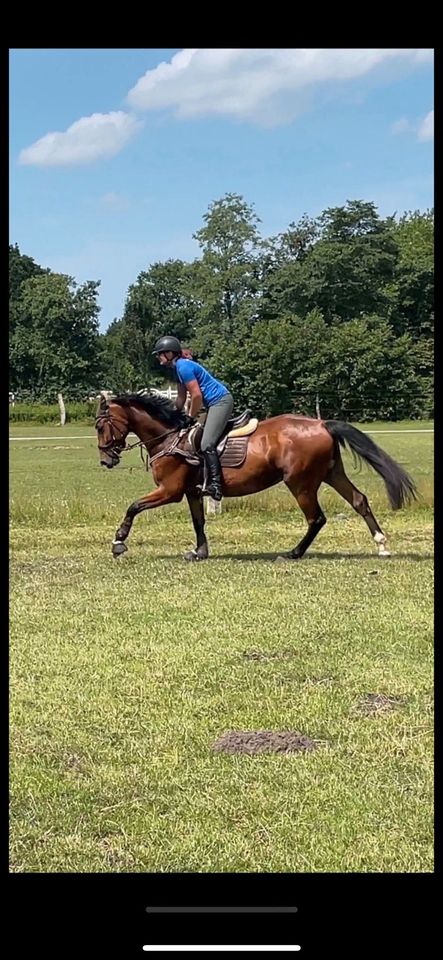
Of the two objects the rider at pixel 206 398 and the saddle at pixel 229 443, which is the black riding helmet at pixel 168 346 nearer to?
the rider at pixel 206 398

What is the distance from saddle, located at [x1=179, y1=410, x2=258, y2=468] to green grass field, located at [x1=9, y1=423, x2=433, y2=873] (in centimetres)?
88

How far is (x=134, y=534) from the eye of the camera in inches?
410

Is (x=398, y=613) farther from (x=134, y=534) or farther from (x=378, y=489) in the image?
(x=378, y=489)

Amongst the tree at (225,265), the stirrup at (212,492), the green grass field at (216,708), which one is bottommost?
the green grass field at (216,708)

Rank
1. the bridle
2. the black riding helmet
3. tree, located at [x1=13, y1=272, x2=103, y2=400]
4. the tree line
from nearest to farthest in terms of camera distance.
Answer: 1. the black riding helmet
2. the bridle
3. tree, located at [x1=13, y1=272, x2=103, y2=400]
4. the tree line

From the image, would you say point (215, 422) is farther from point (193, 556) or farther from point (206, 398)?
point (193, 556)

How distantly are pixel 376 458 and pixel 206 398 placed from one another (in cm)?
159

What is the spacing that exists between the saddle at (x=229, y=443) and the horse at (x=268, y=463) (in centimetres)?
1

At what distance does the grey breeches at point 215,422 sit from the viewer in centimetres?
845

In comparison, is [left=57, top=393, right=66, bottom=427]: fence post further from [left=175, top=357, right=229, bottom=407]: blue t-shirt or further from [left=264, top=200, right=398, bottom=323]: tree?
[left=175, top=357, right=229, bottom=407]: blue t-shirt

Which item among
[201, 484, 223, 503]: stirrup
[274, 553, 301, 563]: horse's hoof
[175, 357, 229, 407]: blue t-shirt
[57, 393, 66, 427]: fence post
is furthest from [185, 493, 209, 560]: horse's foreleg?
[57, 393, 66, 427]: fence post

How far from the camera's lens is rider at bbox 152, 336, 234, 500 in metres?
8.31
